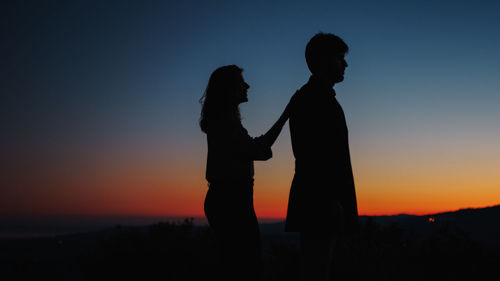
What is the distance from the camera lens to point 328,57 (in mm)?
2447

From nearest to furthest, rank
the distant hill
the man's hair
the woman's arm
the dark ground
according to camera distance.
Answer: the man's hair < the woman's arm < the dark ground < the distant hill

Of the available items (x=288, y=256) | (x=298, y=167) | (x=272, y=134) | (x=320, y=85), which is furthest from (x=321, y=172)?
(x=288, y=256)

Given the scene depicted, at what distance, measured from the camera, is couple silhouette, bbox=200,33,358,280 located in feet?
7.11

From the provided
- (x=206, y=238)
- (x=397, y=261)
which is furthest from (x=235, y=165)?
(x=206, y=238)

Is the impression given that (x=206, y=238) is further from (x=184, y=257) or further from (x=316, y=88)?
(x=316, y=88)

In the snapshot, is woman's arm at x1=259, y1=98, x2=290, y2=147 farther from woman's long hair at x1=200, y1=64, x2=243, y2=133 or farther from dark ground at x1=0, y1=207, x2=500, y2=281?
dark ground at x1=0, y1=207, x2=500, y2=281

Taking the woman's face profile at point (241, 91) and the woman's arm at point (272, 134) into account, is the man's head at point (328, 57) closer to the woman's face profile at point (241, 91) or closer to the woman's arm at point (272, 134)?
the woman's arm at point (272, 134)

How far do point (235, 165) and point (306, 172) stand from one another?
611mm

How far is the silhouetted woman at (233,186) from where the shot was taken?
8.51 ft

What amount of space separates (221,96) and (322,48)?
815 millimetres

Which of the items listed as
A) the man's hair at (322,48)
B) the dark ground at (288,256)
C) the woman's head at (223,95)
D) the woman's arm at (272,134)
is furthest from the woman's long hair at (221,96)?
the dark ground at (288,256)

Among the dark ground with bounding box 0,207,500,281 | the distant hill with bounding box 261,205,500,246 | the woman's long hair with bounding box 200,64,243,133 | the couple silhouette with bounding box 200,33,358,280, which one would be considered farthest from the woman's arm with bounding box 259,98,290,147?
the distant hill with bounding box 261,205,500,246

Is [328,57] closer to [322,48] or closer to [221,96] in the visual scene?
[322,48]

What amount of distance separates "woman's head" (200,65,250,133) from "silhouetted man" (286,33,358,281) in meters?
0.65
